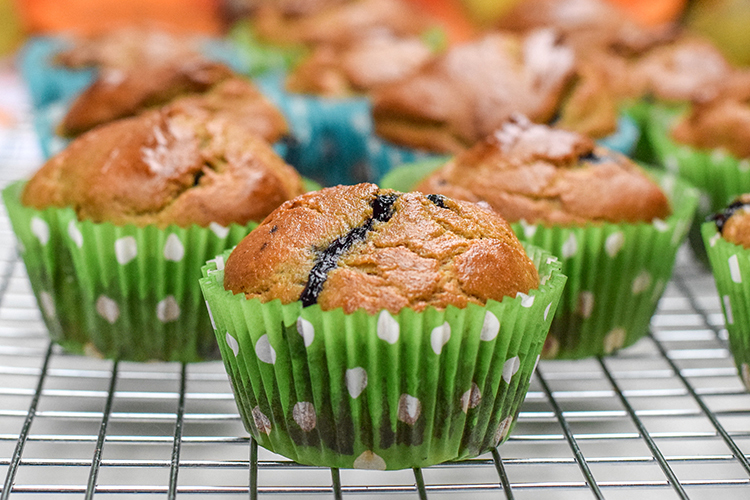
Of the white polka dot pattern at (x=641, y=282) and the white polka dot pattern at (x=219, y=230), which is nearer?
the white polka dot pattern at (x=219, y=230)

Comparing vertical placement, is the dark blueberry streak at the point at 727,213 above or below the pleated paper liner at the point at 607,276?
above

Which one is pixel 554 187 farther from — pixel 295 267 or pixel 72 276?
pixel 72 276

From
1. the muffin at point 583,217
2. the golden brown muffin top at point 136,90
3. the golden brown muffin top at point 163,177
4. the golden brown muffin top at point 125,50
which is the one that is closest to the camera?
the golden brown muffin top at point 163,177

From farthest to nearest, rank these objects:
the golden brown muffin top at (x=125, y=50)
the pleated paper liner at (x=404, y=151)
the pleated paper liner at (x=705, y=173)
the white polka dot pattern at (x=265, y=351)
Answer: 1. the golden brown muffin top at (x=125, y=50)
2. the pleated paper liner at (x=404, y=151)
3. the pleated paper liner at (x=705, y=173)
4. the white polka dot pattern at (x=265, y=351)

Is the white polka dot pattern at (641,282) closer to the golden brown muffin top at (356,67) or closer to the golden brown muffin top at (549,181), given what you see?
the golden brown muffin top at (549,181)

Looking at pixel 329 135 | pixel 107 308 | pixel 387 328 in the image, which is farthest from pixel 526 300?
pixel 329 135

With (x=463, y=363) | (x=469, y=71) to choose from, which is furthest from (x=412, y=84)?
(x=463, y=363)

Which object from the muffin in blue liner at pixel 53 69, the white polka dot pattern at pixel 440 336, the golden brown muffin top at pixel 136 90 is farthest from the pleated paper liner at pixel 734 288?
the muffin in blue liner at pixel 53 69
